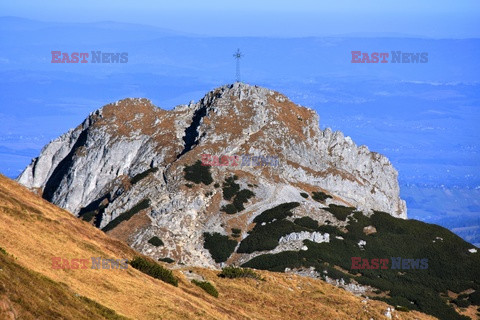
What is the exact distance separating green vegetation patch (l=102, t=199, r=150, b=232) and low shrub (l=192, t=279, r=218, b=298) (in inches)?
2255

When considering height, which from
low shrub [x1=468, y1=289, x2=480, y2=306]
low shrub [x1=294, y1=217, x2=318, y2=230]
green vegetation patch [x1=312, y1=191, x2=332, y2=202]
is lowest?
low shrub [x1=468, y1=289, x2=480, y2=306]

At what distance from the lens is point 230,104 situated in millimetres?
146750

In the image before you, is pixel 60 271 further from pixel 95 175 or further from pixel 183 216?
pixel 95 175

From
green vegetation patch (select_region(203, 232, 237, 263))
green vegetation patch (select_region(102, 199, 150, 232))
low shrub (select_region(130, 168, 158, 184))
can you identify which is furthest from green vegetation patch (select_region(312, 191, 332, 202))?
green vegetation patch (select_region(102, 199, 150, 232))

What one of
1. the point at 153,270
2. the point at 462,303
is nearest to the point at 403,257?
the point at 462,303

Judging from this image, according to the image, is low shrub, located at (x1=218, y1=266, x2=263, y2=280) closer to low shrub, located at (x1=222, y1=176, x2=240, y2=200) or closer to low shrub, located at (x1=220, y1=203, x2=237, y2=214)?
low shrub, located at (x1=220, y1=203, x2=237, y2=214)

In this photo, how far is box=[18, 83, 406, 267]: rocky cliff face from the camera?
4577 inches

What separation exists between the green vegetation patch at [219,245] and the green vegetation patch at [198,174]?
13358 millimetres

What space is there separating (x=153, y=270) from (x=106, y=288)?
1001cm

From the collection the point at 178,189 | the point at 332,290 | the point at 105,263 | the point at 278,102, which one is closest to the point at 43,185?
the point at 178,189

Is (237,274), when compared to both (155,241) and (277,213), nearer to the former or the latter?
(155,241)

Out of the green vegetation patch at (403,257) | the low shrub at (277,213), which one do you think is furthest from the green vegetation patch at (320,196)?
the low shrub at (277,213)

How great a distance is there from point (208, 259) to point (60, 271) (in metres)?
62.6

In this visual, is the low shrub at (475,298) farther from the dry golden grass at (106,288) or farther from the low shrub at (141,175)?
the low shrub at (141,175)
